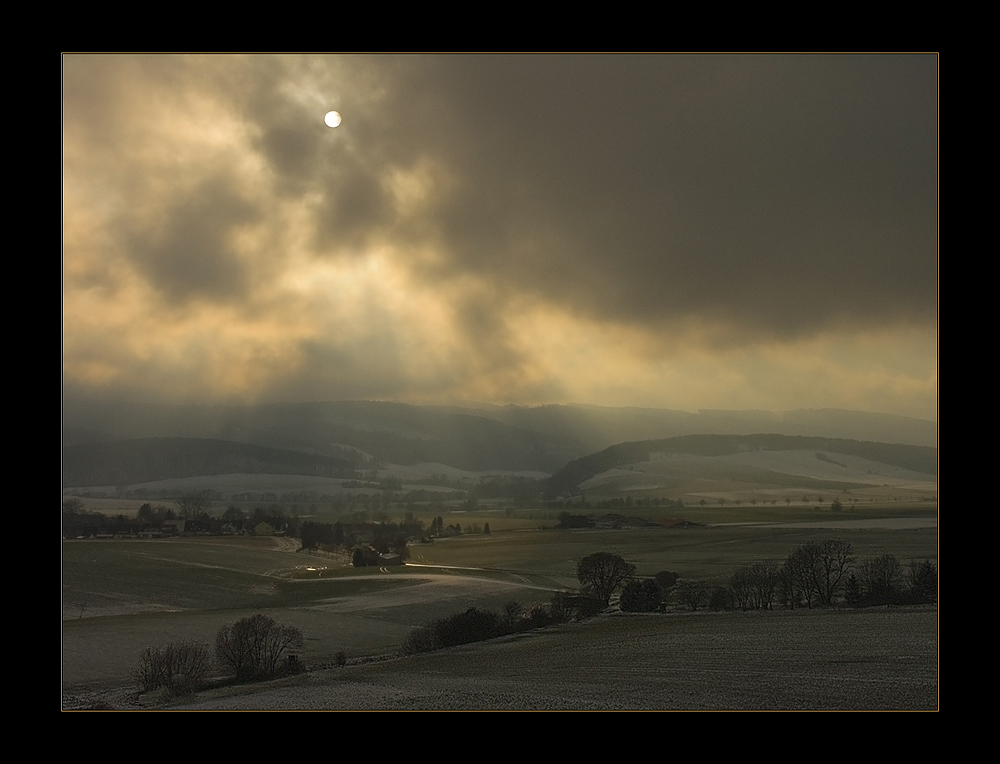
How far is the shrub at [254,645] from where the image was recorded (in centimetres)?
565

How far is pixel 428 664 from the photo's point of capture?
18.7ft

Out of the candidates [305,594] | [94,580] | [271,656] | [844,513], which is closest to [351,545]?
[305,594]

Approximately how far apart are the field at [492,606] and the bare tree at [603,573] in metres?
0.08

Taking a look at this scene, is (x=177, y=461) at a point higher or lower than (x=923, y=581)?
higher

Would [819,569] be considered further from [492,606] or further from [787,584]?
[492,606]

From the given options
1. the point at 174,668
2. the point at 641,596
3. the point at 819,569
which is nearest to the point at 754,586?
the point at 819,569

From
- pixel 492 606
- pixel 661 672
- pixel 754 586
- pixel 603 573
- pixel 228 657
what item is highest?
pixel 603 573

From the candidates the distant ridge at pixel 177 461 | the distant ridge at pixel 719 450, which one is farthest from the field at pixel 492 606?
the distant ridge at pixel 177 461

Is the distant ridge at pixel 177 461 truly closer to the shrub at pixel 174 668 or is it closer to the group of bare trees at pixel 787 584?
the shrub at pixel 174 668

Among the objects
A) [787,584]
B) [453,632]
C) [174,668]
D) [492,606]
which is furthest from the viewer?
[787,584]

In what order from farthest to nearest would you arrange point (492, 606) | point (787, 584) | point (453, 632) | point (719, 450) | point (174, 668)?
point (719, 450) → point (787, 584) → point (492, 606) → point (453, 632) → point (174, 668)

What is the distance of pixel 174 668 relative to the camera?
563 centimetres

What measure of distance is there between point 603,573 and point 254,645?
314cm
